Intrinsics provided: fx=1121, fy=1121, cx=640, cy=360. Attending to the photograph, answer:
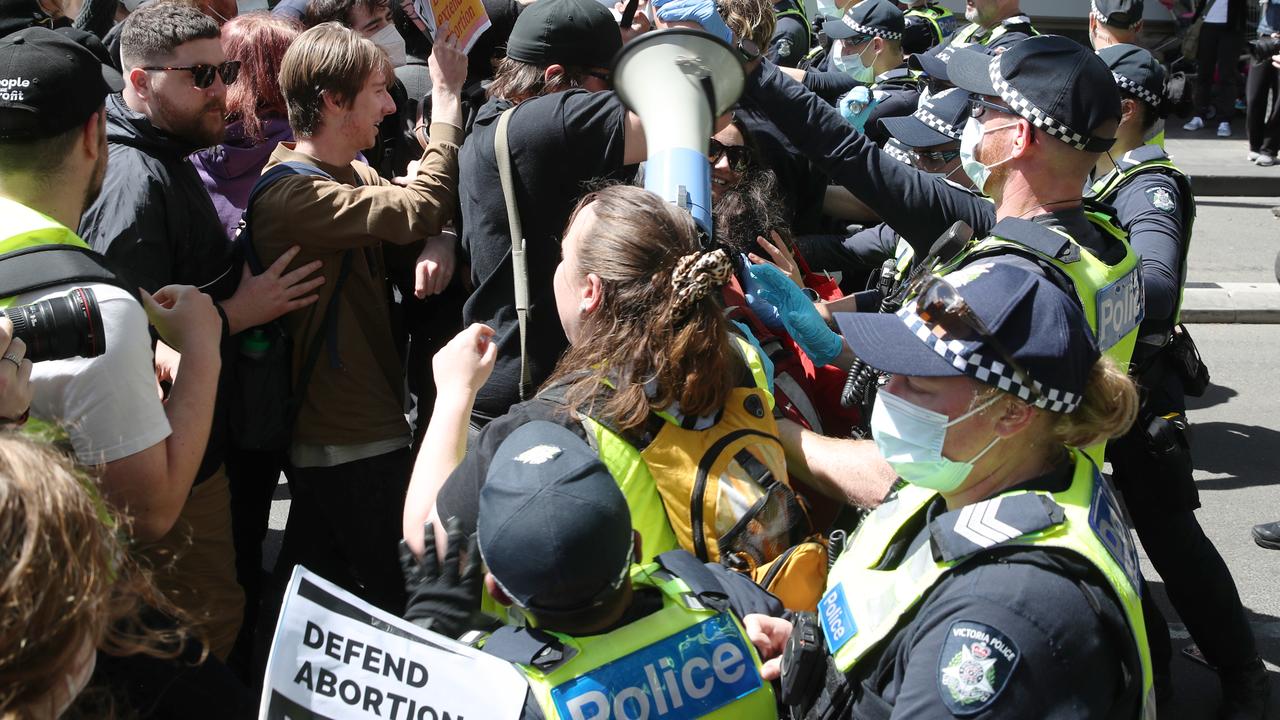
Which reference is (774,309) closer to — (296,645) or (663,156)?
(663,156)

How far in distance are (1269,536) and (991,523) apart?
368cm

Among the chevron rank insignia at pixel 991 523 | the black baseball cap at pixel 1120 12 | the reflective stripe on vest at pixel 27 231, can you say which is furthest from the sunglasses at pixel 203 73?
the black baseball cap at pixel 1120 12

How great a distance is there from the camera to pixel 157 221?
3.03 m

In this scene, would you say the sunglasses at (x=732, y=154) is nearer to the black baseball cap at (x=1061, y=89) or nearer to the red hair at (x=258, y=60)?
the black baseball cap at (x=1061, y=89)

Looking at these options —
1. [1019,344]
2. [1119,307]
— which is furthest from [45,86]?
[1119,307]

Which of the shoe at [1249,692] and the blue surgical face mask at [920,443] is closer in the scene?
the blue surgical face mask at [920,443]

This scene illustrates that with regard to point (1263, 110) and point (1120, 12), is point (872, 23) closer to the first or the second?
point (1120, 12)

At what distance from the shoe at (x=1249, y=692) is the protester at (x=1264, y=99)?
8.31 metres

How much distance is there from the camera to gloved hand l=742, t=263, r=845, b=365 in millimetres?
3389

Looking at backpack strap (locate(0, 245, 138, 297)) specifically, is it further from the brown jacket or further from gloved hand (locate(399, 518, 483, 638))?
the brown jacket

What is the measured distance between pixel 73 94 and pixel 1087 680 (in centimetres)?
218

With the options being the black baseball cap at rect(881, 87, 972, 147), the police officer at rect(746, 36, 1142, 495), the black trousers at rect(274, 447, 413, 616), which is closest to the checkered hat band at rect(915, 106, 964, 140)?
the black baseball cap at rect(881, 87, 972, 147)

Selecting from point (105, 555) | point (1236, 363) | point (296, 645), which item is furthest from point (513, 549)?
point (1236, 363)

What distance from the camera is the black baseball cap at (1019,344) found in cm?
186
